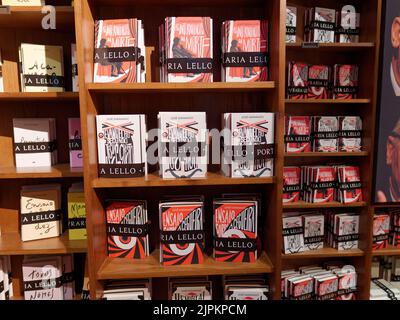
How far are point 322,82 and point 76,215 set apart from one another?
1.82 meters

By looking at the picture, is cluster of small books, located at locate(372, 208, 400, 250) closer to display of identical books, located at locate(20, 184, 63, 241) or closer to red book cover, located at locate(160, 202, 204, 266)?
red book cover, located at locate(160, 202, 204, 266)

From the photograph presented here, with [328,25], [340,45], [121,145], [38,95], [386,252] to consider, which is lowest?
[386,252]

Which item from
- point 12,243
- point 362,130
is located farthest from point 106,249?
point 362,130

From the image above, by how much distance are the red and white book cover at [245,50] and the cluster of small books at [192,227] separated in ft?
2.19

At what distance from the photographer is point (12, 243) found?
5.80ft

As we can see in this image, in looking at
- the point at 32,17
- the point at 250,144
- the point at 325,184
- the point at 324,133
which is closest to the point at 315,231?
the point at 325,184

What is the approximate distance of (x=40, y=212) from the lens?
70.0 inches

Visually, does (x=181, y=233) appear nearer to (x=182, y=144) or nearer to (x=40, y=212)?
(x=182, y=144)

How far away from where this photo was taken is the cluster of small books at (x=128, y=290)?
1.63 metres

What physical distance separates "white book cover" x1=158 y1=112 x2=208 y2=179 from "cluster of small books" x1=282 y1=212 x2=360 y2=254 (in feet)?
3.00

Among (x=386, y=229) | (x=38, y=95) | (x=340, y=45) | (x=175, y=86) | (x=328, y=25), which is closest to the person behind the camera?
(x=175, y=86)

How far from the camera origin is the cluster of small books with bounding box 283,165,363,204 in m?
2.10

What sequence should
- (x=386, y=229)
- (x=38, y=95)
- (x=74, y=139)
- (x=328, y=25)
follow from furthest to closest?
(x=386, y=229) < (x=328, y=25) < (x=74, y=139) < (x=38, y=95)

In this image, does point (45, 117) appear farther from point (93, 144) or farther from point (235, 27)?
point (235, 27)
